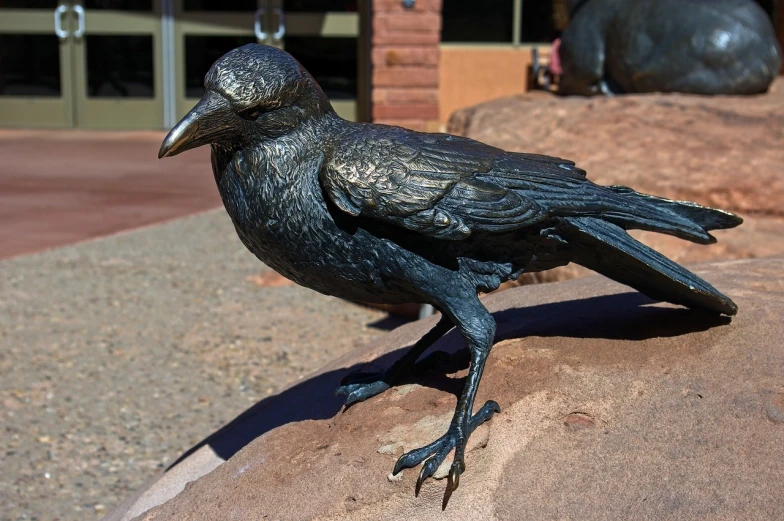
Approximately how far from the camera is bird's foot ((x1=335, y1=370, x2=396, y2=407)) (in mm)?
2764

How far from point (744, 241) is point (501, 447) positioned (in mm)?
2649

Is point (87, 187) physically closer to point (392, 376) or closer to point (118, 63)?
point (118, 63)

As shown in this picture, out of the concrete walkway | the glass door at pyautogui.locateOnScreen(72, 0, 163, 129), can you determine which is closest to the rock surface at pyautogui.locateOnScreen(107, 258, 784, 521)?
the concrete walkway

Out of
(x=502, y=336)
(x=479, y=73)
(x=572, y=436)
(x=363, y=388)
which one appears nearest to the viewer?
(x=572, y=436)

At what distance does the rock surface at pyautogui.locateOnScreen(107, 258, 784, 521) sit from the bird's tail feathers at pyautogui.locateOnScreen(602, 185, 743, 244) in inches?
14.2

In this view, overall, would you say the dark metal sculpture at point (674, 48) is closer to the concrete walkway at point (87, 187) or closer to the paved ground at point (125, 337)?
the paved ground at point (125, 337)

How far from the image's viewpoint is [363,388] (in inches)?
109

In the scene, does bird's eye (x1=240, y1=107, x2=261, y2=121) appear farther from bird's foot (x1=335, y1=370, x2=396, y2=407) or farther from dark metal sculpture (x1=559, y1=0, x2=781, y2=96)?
dark metal sculpture (x1=559, y1=0, x2=781, y2=96)

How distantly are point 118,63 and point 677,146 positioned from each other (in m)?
10.3

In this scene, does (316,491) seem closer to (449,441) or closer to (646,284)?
(449,441)

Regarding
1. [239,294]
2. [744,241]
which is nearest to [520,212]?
[744,241]

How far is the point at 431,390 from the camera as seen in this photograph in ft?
8.86

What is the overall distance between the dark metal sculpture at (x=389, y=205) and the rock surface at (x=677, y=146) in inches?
91.2

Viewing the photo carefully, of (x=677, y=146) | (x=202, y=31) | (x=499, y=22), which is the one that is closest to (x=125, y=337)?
(x=677, y=146)
